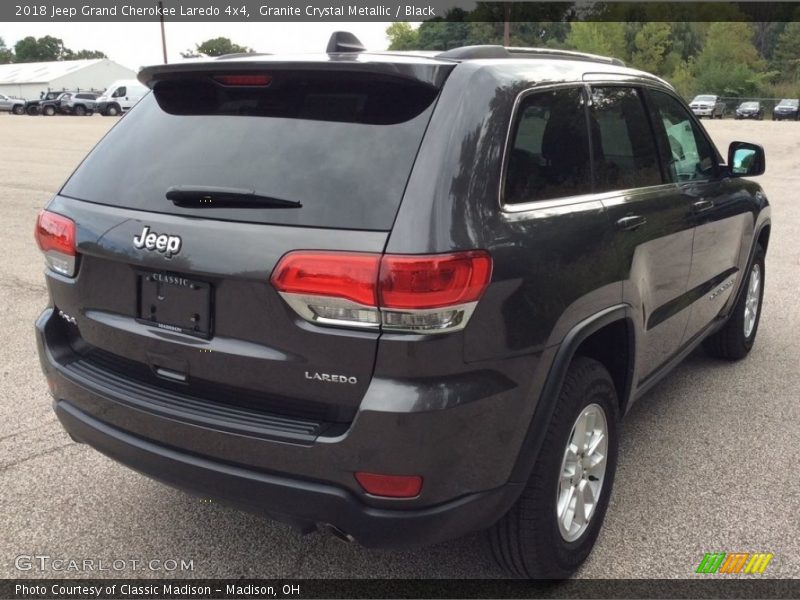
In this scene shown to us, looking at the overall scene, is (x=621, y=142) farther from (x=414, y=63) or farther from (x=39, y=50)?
(x=39, y=50)

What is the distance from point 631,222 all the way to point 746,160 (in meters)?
1.84

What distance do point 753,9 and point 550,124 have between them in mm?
114060

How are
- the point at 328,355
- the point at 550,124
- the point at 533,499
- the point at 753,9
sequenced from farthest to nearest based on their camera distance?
1. the point at 753,9
2. the point at 550,124
3. the point at 533,499
4. the point at 328,355

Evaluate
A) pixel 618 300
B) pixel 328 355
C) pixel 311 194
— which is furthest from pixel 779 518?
pixel 311 194

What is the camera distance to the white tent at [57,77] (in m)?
77.9

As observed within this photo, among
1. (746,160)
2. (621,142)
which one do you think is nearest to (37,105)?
(746,160)

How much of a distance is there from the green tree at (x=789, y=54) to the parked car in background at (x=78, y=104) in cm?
6847

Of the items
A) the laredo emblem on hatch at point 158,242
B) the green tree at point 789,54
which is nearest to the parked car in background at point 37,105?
the laredo emblem on hatch at point 158,242

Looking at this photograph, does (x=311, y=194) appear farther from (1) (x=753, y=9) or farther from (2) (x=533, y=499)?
(1) (x=753, y=9)

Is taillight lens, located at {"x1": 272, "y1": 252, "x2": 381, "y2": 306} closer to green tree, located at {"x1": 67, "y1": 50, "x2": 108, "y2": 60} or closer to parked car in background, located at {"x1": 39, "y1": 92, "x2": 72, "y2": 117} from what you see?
parked car in background, located at {"x1": 39, "y1": 92, "x2": 72, "y2": 117}

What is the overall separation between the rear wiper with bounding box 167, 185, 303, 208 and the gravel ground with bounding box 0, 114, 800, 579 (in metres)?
1.41

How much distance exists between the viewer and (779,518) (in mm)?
3229

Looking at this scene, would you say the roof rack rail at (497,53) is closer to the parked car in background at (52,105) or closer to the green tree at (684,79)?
the parked car in background at (52,105)

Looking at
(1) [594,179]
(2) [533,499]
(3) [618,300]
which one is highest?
(1) [594,179]
